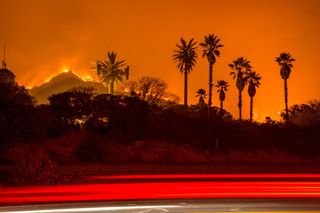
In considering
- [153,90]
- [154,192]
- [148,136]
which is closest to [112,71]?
[153,90]

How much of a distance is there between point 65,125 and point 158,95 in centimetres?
2942

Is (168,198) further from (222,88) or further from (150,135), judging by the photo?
(222,88)

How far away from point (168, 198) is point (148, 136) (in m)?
45.9

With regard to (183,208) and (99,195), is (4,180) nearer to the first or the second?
(99,195)

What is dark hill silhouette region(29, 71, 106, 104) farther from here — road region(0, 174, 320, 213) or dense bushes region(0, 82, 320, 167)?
road region(0, 174, 320, 213)

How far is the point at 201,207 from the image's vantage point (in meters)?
4.54

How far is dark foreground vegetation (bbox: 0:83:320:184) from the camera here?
4444cm

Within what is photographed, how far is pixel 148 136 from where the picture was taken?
2005 inches

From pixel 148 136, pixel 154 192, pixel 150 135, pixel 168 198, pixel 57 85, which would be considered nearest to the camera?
pixel 168 198

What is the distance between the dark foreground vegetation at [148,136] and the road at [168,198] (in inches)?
1291

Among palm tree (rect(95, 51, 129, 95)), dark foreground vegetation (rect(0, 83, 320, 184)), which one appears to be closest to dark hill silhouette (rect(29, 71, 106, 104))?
palm tree (rect(95, 51, 129, 95))

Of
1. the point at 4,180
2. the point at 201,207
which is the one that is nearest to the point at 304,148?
the point at 4,180

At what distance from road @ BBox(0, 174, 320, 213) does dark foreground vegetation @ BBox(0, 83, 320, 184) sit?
32.8m

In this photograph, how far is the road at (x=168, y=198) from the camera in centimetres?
450
